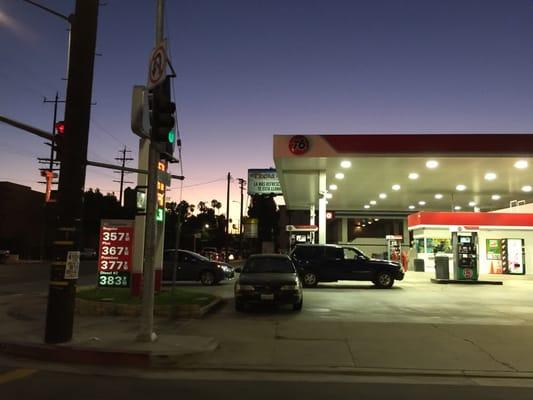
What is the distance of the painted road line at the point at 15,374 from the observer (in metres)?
6.99

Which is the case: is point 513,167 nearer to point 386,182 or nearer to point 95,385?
point 386,182

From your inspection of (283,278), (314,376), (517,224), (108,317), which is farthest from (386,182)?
(314,376)

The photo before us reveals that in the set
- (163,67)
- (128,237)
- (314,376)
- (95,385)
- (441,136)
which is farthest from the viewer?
(441,136)

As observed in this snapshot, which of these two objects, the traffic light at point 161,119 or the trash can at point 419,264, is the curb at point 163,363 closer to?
the traffic light at point 161,119

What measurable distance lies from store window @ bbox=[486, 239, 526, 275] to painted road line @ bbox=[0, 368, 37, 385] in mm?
30753

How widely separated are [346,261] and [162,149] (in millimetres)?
13391

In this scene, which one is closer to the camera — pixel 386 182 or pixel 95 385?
pixel 95 385

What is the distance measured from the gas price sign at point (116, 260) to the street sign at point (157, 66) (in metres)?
7.17

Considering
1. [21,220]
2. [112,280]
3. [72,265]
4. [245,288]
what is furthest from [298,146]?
[21,220]

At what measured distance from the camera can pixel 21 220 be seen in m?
60.1

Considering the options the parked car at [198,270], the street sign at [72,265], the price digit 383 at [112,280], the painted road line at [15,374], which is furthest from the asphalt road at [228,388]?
the parked car at [198,270]

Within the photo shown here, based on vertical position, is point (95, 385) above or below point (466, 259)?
below

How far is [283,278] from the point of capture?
14055mm

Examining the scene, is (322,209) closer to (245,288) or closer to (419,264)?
(419,264)
